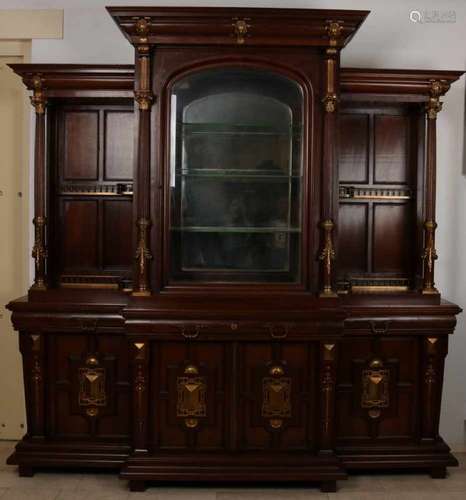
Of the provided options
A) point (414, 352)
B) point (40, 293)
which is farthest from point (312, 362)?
point (40, 293)

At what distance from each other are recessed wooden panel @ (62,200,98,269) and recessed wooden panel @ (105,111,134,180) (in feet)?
0.69

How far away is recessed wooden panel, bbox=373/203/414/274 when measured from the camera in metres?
3.88

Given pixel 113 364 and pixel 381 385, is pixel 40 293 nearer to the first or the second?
pixel 113 364

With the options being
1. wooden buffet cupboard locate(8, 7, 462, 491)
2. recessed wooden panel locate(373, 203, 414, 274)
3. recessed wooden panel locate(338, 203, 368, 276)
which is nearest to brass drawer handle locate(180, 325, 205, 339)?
wooden buffet cupboard locate(8, 7, 462, 491)

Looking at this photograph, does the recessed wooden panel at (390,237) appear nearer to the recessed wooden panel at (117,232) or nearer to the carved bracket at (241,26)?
the carved bracket at (241,26)

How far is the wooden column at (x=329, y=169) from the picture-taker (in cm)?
330

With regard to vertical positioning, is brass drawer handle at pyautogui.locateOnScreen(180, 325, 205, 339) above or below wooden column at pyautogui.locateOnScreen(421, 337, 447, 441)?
above

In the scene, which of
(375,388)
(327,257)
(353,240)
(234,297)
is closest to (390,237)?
(353,240)

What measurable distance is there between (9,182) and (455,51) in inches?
105

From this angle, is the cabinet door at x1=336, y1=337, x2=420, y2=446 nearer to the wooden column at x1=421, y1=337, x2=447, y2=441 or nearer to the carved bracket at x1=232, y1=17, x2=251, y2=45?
the wooden column at x1=421, y1=337, x2=447, y2=441

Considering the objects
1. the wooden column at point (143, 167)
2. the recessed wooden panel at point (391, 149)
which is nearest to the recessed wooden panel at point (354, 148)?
the recessed wooden panel at point (391, 149)

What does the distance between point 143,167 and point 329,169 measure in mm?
882

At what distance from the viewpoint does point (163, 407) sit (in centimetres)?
340

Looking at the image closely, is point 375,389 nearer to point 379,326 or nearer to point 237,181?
point 379,326
